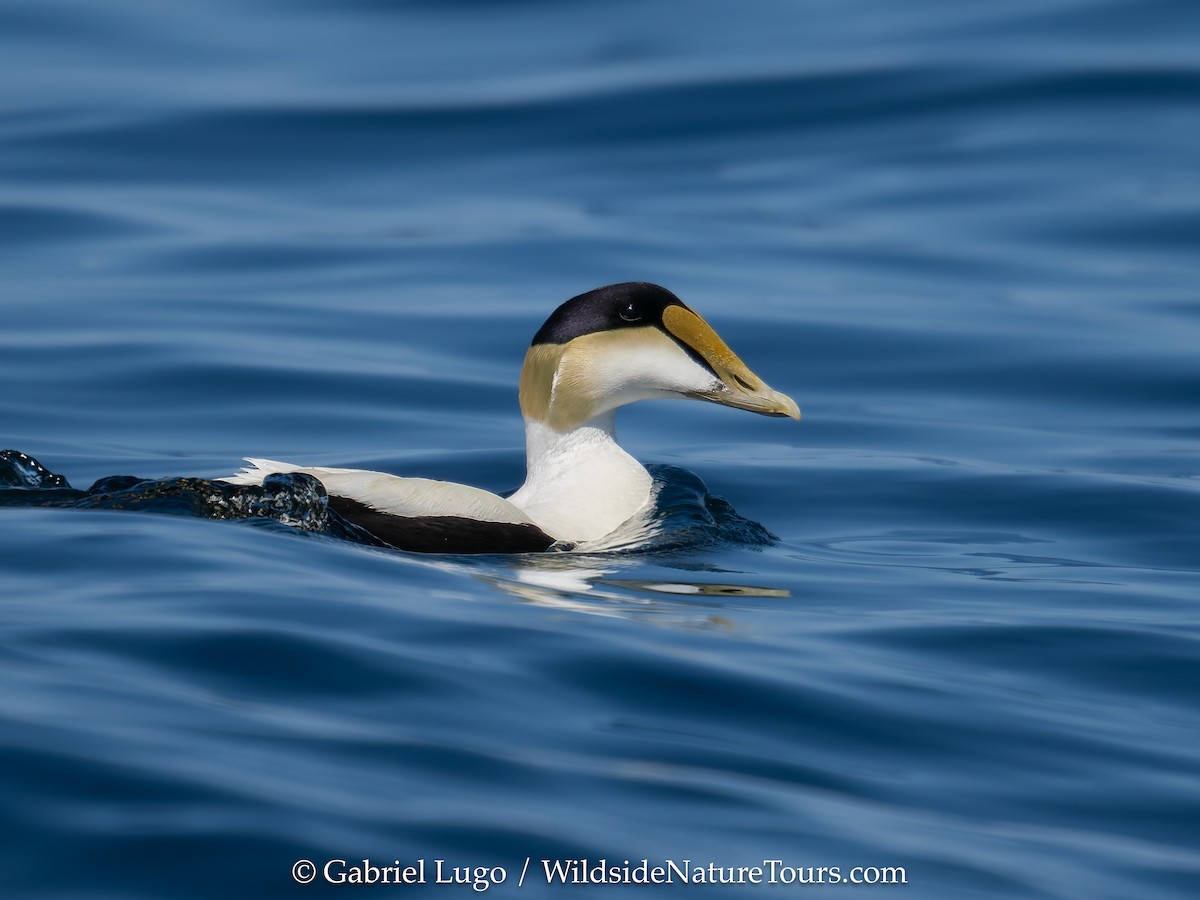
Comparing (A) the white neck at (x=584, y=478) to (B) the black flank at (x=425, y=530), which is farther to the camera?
(A) the white neck at (x=584, y=478)

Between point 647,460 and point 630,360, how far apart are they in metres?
2.07

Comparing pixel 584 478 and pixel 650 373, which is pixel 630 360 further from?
pixel 584 478

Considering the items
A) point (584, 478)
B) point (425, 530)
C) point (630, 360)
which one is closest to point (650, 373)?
point (630, 360)

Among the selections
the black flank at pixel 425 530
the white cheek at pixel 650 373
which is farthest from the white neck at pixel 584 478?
the black flank at pixel 425 530

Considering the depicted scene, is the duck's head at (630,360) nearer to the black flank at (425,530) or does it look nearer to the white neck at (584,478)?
the white neck at (584,478)

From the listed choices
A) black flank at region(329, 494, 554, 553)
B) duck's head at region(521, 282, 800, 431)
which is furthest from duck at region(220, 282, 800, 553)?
black flank at region(329, 494, 554, 553)

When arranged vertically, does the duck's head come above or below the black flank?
above

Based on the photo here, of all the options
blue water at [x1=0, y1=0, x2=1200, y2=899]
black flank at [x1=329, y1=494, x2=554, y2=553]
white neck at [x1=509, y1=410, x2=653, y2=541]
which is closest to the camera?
blue water at [x1=0, y1=0, x2=1200, y2=899]

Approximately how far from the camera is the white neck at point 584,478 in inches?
264

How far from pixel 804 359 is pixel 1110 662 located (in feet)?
18.8

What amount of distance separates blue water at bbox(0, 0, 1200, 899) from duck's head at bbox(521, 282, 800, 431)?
0.60 meters

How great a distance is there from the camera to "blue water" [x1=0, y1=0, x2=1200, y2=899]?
3625 millimetres

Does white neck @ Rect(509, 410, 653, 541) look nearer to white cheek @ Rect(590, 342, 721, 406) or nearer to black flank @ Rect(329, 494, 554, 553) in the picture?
white cheek @ Rect(590, 342, 721, 406)

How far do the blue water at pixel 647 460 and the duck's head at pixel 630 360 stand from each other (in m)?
0.60
